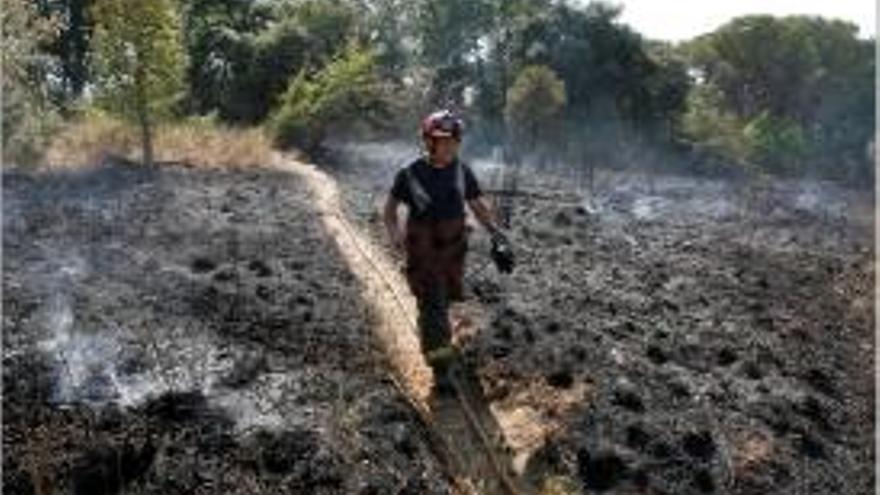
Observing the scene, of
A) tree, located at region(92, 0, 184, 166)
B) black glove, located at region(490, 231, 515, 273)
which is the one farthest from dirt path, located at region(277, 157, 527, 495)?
tree, located at region(92, 0, 184, 166)

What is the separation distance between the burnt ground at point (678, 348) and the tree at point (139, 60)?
2.70 m

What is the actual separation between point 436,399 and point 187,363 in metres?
1.51

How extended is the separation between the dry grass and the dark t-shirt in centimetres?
951

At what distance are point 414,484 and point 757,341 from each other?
488cm

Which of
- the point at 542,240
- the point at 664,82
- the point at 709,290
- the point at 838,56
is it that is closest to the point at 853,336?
the point at 709,290

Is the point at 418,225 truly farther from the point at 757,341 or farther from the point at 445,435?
the point at 757,341

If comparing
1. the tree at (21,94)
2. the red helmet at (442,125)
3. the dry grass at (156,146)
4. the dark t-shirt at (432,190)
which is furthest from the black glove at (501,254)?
the dry grass at (156,146)

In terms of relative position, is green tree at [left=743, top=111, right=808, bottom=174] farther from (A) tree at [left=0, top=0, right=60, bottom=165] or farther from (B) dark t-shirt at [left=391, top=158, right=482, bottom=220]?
(B) dark t-shirt at [left=391, top=158, right=482, bottom=220]

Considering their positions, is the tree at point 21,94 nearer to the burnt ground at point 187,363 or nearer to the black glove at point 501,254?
the burnt ground at point 187,363

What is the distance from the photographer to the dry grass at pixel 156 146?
1844 centimetres

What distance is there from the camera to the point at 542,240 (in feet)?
51.6

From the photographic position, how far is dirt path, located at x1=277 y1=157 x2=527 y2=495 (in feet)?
25.9

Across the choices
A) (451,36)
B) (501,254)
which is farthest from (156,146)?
(451,36)

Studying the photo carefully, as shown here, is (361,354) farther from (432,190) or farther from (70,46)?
(70,46)
